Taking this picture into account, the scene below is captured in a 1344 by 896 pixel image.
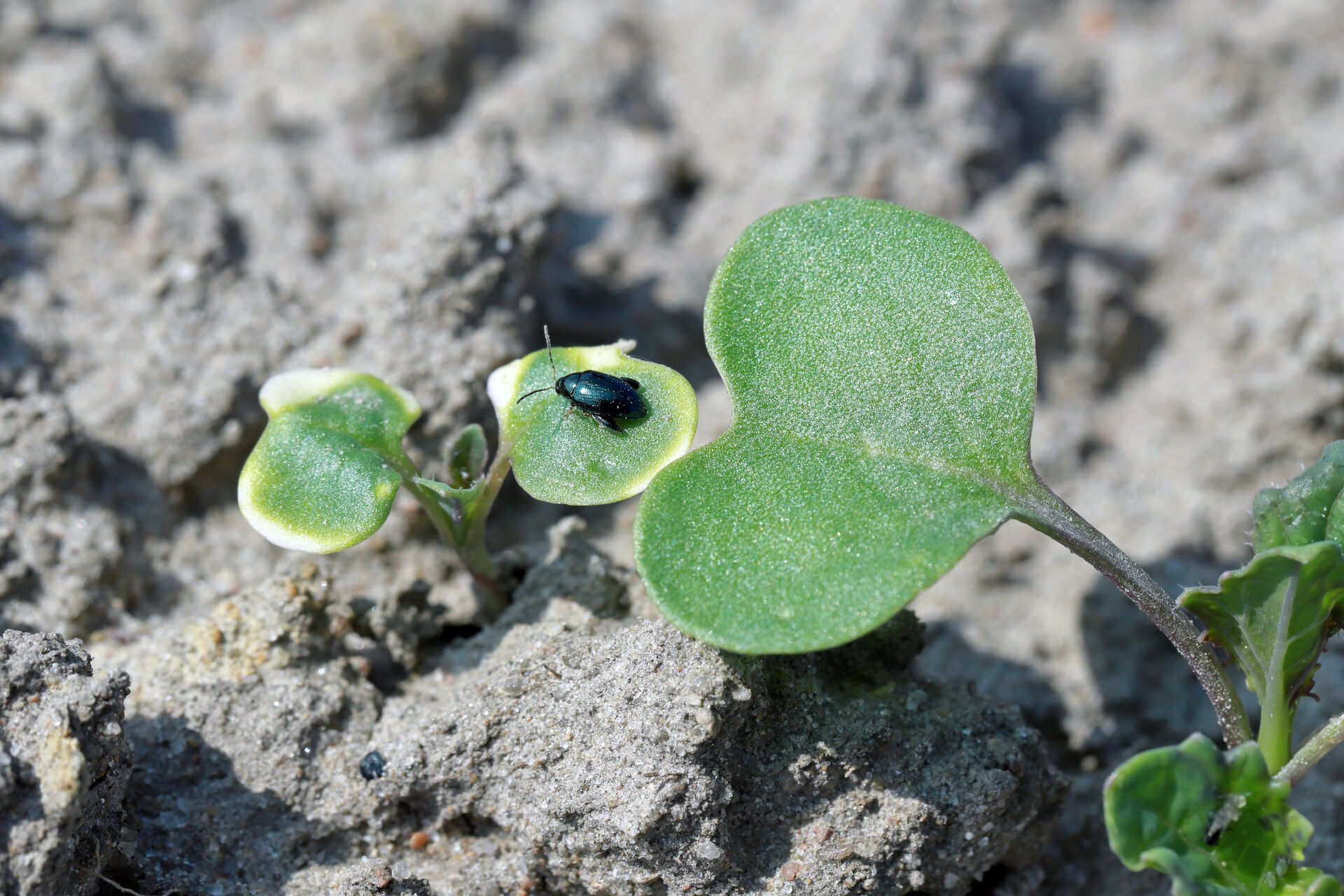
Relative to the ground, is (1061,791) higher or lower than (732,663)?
lower

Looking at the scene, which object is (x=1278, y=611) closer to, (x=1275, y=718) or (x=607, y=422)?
(x=1275, y=718)

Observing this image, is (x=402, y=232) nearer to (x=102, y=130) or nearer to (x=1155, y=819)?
(x=102, y=130)

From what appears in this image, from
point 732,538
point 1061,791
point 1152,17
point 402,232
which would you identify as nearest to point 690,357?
point 402,232

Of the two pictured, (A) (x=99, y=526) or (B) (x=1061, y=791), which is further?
(A) (x=99, y=526)

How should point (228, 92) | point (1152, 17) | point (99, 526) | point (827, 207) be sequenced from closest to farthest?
point (827, 207) → point (99, 526) → point (228, 92) → point (1152, 17)

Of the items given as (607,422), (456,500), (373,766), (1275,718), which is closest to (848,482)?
(607,422)

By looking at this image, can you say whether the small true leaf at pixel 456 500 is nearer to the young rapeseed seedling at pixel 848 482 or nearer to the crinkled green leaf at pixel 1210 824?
the young rapeseed seedling at pixel 848 482
